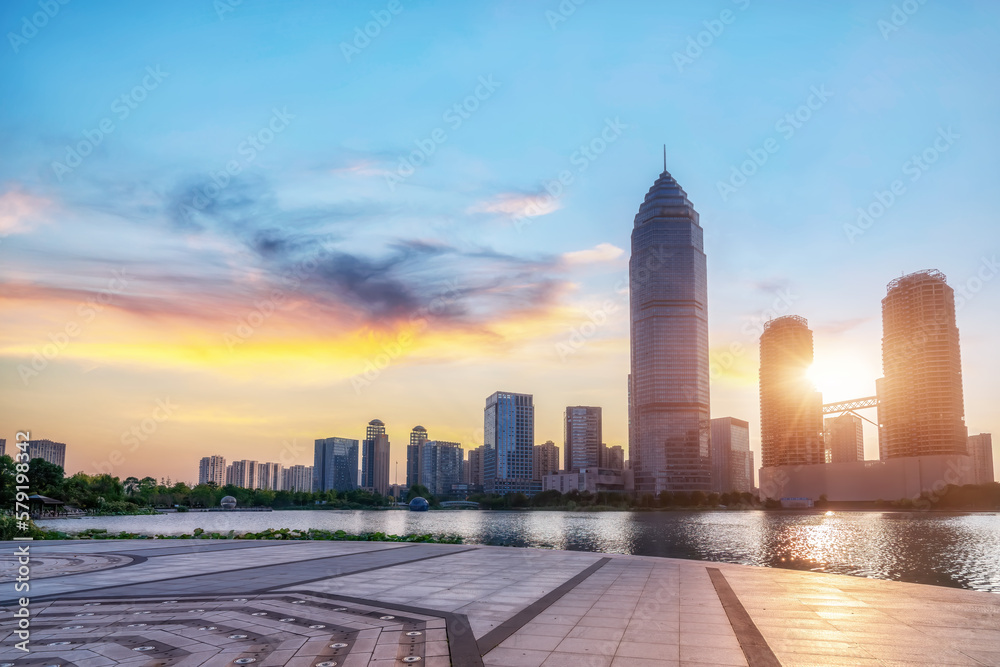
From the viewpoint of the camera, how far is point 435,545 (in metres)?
35.8

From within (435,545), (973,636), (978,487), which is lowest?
(978,487)

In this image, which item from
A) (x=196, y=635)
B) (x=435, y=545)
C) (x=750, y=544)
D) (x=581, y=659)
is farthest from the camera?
(x=750, y=544)

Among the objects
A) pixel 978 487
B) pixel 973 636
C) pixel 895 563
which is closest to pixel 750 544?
pixel 895 563

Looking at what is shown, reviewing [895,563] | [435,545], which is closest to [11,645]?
[435,545]

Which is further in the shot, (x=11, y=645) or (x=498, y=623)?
(x=498, y=623)

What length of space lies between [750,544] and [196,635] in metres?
71.2

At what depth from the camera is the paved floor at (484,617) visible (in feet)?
38.2

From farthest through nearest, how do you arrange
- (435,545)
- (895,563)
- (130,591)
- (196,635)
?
1. (895,563)
2. (435,545)
3. (130,591)
4. (196,635)

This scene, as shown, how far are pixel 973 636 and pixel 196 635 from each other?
53.3ft

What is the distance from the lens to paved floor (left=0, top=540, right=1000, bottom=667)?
38.2 ft

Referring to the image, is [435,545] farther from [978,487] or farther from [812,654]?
[978,487]

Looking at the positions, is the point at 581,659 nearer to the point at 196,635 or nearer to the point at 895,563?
the point at 196,635

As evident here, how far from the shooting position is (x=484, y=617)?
1484cm

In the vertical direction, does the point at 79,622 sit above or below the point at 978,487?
above
